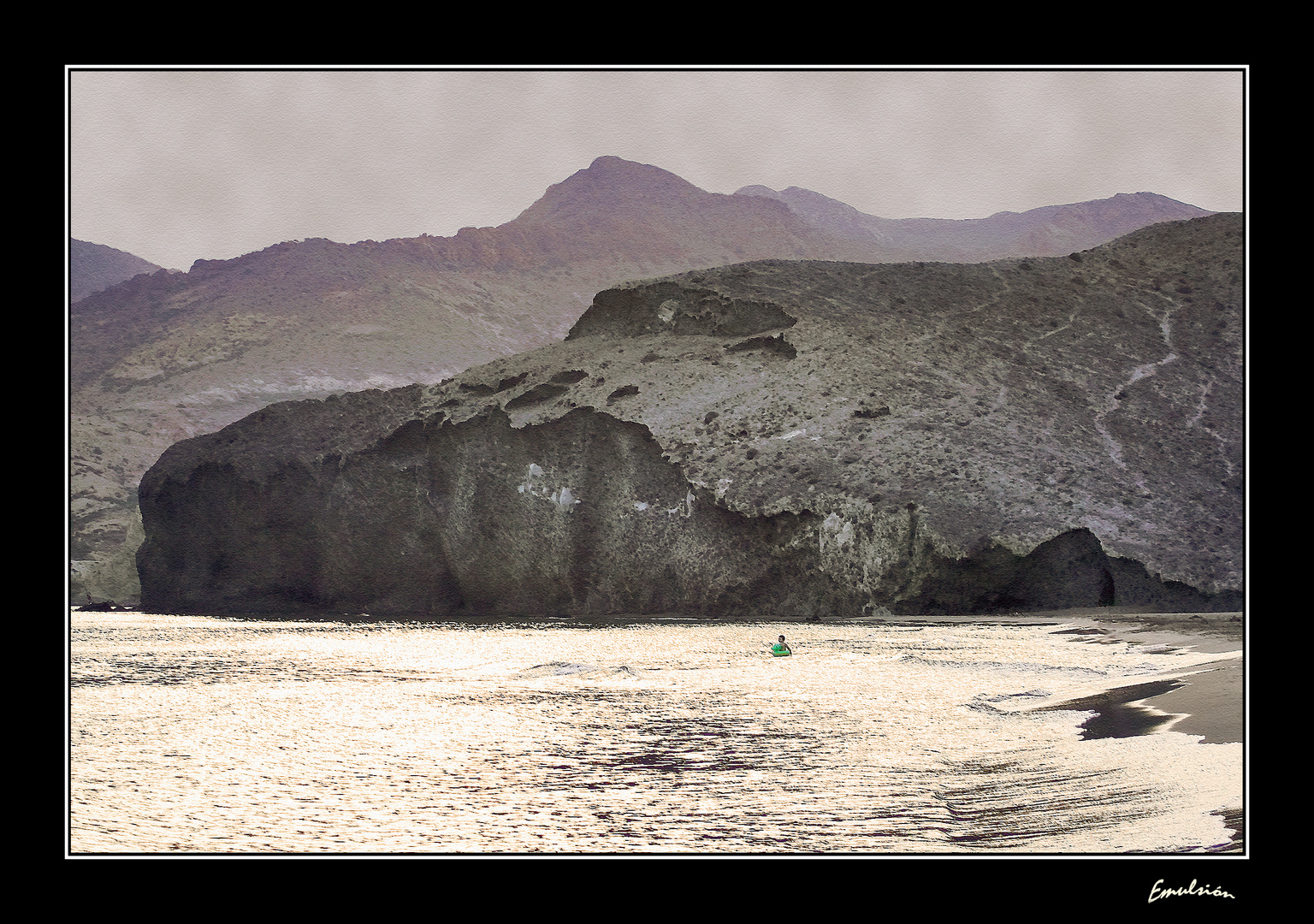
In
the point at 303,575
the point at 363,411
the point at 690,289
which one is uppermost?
the point at 690,289

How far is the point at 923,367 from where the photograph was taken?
185 ft

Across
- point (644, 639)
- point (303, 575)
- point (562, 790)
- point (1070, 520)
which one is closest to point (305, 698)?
point (562, 790)

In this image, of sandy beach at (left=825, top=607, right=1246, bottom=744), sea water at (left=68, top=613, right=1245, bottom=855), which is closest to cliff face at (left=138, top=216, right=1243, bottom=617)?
sandy beach at (left=825, top=607, right=1246, bottom=744)

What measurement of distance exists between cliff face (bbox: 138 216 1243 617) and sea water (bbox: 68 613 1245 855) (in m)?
13.7

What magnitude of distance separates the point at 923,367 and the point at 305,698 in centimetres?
3809

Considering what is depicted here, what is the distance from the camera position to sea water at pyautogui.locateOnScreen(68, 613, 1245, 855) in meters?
11.6

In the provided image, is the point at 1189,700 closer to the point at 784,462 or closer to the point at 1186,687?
the point at 1186,687

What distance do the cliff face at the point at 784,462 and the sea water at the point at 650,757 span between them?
13.7m

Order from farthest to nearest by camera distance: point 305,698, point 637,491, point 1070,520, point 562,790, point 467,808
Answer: point 637,491 → point 1070,520 → point 305,698 → point 562,790 → point 467,808

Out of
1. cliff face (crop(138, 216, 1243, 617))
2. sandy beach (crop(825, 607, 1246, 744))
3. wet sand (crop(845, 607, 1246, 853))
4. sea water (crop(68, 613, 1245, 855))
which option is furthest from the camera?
cliff face (crop(138, 216, 1243, 617))

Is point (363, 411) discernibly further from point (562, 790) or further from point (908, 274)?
point (562, 790)

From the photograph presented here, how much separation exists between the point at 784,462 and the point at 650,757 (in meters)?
35.6

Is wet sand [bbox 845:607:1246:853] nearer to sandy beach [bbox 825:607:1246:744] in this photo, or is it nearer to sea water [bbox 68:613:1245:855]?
sandy beach [bbox 825:607:1246:744]

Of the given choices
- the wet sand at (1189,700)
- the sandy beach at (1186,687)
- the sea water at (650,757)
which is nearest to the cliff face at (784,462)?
the sandy beach at (1186,687)
